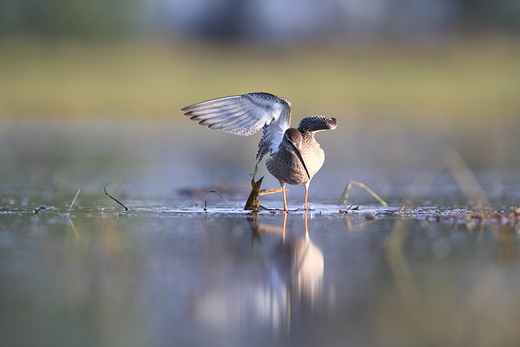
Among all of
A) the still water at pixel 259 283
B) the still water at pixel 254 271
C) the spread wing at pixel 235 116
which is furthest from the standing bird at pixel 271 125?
the still water at pixel 259 283

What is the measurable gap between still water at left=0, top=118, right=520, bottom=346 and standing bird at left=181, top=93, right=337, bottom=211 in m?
0.44

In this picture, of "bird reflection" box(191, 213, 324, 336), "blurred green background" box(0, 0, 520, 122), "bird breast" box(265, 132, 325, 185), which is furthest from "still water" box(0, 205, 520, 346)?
"blurred green background" box(0, 0, 520, 122)

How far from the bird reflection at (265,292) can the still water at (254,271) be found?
0.04 feet

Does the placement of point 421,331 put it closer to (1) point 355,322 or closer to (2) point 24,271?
(1) point 355,322

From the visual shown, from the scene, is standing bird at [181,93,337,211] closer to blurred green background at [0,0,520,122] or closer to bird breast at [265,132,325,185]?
bird breast at [265,132,325,185]

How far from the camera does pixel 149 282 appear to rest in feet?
12.7

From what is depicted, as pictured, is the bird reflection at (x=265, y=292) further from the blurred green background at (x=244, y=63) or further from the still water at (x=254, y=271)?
the blurred green background at (x=244, y=63)

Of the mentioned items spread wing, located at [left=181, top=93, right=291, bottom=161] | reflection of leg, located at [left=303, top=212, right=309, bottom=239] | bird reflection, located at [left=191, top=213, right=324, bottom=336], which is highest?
spread wing, located at [left=181, top=93, right=291, bottom=161]

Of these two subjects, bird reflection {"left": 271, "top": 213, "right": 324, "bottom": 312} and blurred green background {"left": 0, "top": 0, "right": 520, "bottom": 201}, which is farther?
blurred green background {"left": 0, "top": 0, "right": 520, "bottom": 201}

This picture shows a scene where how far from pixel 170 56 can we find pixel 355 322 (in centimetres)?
2736

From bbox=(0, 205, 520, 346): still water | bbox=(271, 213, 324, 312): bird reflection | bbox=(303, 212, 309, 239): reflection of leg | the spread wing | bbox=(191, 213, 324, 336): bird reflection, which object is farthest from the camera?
the spread wing

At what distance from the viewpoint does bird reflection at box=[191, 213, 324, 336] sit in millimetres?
3260

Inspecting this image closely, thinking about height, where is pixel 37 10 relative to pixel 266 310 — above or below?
above

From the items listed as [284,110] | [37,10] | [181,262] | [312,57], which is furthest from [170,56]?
[181,262]
